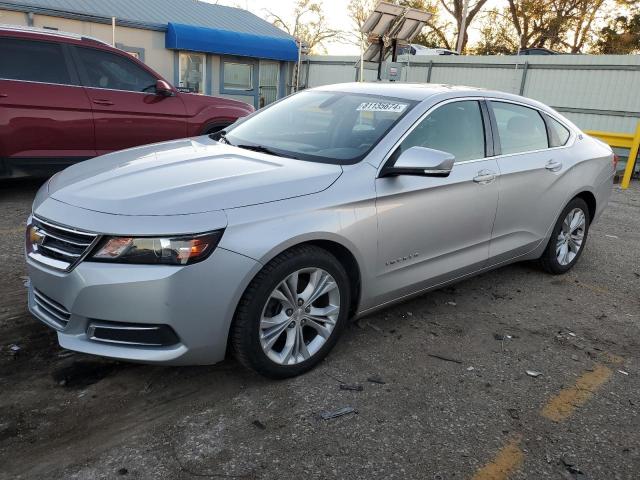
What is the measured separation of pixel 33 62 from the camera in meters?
6.32

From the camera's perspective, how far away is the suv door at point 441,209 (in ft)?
11.1

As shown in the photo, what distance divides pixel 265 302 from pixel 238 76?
16907 millimetres

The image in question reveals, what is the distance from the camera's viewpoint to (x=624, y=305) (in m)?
4.55

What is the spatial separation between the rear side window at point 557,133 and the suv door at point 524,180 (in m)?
0.06

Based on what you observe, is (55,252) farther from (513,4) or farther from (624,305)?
(513,4)

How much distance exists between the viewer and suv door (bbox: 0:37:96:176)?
6129mm

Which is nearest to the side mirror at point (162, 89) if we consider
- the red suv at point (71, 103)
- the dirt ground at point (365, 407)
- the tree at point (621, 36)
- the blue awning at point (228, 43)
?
the red suv at point (71, 103)

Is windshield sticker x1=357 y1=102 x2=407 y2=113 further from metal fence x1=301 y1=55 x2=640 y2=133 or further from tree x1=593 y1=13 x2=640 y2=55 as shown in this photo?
tree x1=593 y1=13 x2=640 y2=55

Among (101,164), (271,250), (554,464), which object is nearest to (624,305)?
(554,464)

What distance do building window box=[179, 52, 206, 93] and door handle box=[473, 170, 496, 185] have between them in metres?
14.5

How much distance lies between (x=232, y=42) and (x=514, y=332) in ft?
51.0

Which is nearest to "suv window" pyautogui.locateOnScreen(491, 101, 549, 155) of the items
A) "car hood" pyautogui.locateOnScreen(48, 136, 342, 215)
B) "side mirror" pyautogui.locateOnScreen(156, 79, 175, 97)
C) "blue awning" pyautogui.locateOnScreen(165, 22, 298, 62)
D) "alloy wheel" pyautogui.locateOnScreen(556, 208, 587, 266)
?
"alloy wheel" pyautogui.locateOnScreen(556, 208, 587, 266)

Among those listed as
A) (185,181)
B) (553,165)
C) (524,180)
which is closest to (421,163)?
(185,181)

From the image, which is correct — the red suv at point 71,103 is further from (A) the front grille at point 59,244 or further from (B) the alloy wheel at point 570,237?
(B) the alloy wheel at point 570,237
